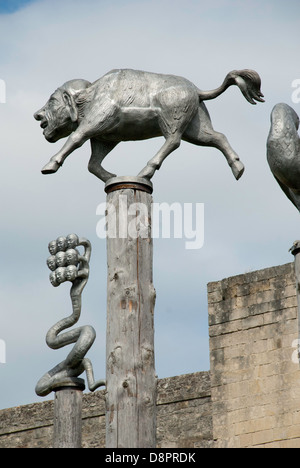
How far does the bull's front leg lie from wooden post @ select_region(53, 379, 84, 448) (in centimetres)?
153

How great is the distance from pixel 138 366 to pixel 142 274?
0.54 metres

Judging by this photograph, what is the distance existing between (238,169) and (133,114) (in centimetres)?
71

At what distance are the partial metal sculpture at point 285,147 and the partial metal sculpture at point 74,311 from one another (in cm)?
156

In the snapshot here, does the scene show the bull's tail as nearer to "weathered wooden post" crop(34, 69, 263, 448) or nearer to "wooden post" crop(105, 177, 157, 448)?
"weathered wooden post" crop(34, 69, 263, 448)

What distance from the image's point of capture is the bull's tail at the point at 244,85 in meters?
7.67

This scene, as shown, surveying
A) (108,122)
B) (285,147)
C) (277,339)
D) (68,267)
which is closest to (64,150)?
(108,122)

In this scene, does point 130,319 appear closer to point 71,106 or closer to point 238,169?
point 238,169

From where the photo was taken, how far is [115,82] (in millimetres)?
7598

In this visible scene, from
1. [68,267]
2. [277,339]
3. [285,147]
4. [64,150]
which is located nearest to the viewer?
[285,147]

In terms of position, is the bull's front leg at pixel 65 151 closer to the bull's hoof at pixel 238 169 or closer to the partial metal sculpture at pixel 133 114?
the partial metal sculpture at pixel 133 114

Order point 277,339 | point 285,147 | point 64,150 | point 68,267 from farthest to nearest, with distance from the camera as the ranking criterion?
point 277,339 < point 68,267 < point 64,150 < point 285,147

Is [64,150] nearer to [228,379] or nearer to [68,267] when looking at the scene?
[68,267]

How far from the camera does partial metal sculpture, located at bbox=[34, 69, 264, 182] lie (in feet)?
24.7

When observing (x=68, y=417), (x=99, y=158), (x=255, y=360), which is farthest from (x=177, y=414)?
(x=99, y=158)
